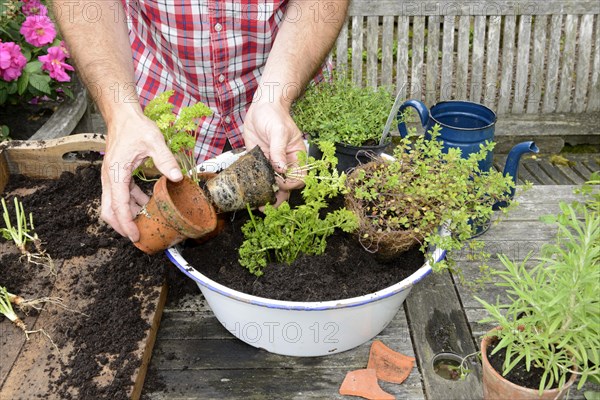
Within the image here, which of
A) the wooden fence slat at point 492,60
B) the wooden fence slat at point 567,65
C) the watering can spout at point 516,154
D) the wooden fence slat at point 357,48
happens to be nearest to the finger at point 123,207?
the watering can spout at point 516,154

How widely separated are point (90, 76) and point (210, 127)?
585mm

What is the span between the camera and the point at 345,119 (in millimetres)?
1875

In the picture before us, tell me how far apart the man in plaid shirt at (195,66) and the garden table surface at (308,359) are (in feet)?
0.97

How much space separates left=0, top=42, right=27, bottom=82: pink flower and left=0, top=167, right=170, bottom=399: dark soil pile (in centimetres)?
111

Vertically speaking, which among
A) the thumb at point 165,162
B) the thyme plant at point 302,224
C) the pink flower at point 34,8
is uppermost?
the pink flower at point 34,8

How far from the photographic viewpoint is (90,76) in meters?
1.91

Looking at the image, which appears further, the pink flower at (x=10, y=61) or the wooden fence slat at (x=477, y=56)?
the wooden fence slat at (x=477, y=56)

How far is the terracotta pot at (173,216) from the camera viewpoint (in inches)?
56.9

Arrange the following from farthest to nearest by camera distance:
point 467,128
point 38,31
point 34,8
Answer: point 34,8 < point 38,31 < point 467,128

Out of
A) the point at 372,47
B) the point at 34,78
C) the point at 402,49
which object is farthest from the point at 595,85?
the point at 34,78

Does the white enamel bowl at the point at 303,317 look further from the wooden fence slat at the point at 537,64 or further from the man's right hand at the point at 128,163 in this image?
the wooden fence slat at the point at 537,64

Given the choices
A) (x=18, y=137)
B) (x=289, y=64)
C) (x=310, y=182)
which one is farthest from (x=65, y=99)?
(x=310, y=182)

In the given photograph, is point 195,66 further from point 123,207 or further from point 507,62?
point 507,62

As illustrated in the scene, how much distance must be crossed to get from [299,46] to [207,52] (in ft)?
1.35
